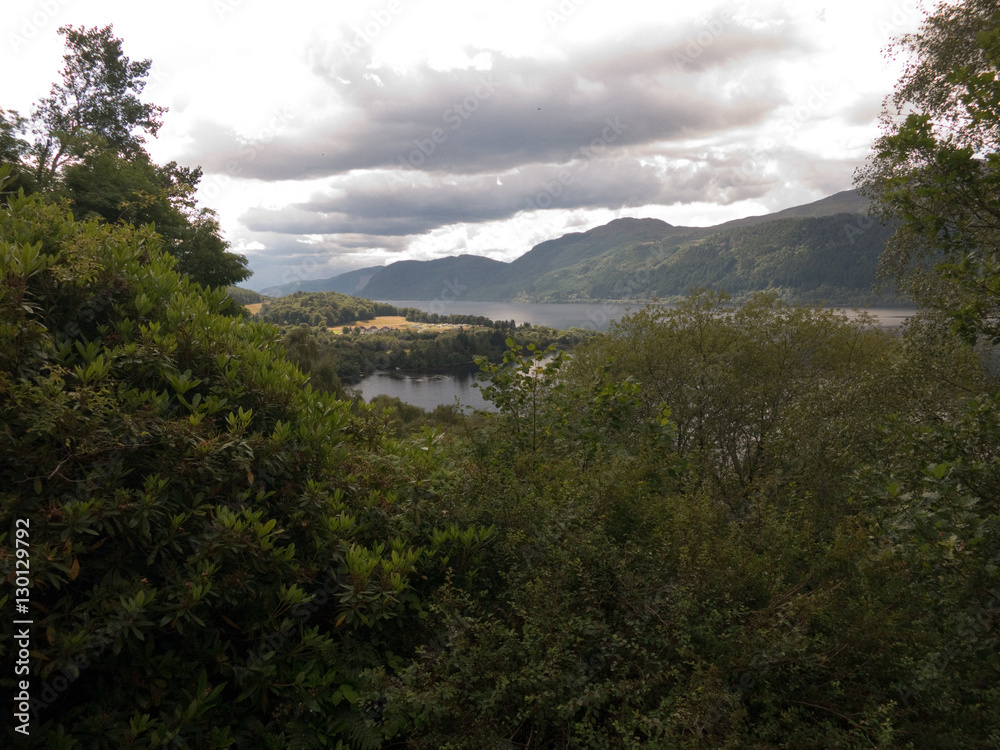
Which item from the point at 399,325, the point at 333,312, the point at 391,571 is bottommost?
the point at 391,571

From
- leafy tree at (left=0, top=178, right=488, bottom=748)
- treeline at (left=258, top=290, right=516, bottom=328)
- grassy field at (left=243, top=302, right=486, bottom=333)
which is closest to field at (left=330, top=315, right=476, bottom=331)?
grassy field at (left=243, top=302, right=486, bottom=333)

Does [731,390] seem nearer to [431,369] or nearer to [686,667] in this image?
[686,667]

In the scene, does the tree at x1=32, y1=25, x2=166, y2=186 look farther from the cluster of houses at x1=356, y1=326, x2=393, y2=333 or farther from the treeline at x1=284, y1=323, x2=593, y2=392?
the cluster of houses at x1=356, y1=326, x2=393, y2=333

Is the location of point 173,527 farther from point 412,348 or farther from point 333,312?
point 333,312

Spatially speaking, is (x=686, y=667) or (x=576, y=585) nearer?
(x=686, y=667)

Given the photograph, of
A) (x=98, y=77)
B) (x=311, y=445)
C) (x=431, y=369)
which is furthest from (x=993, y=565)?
(x=431, y=369)

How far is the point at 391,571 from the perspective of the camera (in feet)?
11.7

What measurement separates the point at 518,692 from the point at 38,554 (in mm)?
2744

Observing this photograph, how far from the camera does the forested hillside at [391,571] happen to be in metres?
2.82

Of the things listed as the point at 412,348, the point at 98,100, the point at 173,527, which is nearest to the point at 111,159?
the point at 98,100

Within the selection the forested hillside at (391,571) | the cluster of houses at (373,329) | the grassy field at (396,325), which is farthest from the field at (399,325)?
the forested hillside at (391,571)

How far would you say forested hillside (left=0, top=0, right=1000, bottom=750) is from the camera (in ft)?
9.26

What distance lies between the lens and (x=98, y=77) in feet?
85.9

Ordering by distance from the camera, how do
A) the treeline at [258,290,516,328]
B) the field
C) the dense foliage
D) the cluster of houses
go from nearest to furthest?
the dense foliage
the treeline at [258,290,516,328]
the cluster of houses
the field
